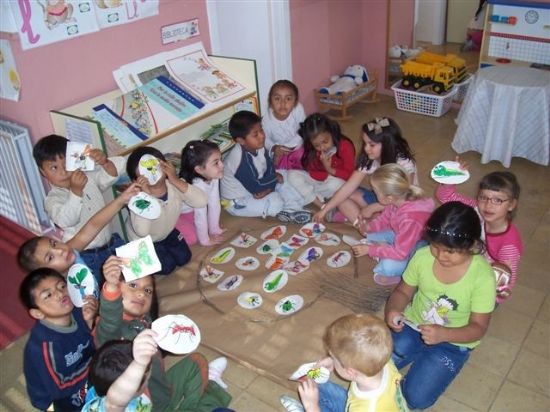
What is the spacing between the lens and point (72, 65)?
3.36 metres

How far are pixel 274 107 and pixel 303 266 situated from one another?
1464 millimetres

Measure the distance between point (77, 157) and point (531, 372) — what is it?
7.94ft

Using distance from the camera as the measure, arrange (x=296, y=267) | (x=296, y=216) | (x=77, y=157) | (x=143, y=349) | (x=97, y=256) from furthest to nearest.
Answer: (x=296, y=216)
(x=296, y=267)
(x=97, y=256)
(x=77, y=157)
(x=143, y=349)

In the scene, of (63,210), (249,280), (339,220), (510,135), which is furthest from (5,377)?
(510,135)

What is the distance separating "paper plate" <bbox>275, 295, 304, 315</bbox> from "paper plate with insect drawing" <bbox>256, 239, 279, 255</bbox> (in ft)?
1.58

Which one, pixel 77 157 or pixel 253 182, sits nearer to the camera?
pixel 77 157

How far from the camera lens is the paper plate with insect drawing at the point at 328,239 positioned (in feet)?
10.9

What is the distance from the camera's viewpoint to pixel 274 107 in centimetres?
406

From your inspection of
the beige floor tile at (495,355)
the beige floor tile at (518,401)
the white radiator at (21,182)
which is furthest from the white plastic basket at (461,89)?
the white radiator at (21,182)

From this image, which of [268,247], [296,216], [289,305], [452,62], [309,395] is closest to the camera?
[309,395]

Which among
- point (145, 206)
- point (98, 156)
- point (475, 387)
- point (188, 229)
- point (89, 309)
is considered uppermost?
point (98, 156)

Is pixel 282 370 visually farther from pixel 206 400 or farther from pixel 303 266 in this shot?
pixel 303 266

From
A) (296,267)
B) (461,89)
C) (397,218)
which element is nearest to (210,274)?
(296,267)

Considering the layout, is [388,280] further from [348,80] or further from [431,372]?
[348,80]
